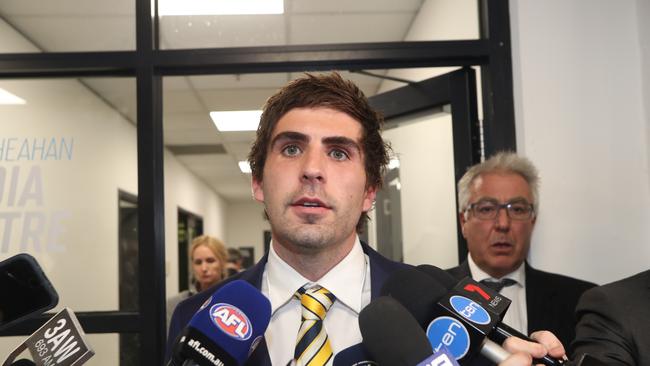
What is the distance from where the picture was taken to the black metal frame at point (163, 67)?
260cm

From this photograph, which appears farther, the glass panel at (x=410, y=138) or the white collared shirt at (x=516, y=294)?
the glass panel at (x=410, y=138)

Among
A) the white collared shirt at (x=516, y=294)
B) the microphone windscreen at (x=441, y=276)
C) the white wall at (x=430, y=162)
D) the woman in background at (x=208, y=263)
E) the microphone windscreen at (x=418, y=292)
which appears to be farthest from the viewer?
the woman in background at (x=208, y=263)

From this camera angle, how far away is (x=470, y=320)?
106cm

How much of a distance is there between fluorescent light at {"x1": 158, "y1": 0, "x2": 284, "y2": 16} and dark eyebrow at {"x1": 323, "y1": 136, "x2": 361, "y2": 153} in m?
1.38

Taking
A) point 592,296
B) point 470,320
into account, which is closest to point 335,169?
point 470,320

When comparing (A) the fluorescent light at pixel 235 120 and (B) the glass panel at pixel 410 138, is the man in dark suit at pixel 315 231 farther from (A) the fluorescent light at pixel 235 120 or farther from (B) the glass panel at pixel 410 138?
(A) the fluorescent light at pixel 235 120

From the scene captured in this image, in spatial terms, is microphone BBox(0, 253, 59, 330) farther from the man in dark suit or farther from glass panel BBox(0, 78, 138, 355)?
glass panel BBox(0, 78, 138, 355)

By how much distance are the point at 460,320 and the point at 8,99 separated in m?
2.42

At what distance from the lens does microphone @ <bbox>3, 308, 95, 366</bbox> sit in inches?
43.8

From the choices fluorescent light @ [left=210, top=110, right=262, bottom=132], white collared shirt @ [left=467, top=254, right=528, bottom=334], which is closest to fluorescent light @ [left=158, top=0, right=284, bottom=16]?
fluorescent light @ [left=210, top=110, right=262, bottom=132]

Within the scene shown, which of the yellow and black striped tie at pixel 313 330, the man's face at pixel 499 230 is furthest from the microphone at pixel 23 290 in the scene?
the man's face at pixel 499 230

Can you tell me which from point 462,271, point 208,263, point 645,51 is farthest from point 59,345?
point 208,263

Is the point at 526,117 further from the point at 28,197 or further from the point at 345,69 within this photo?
the point at 28,197

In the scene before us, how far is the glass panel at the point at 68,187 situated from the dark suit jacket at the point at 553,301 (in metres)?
1.56
